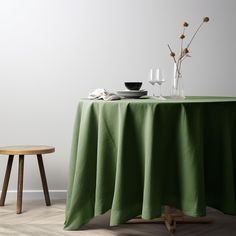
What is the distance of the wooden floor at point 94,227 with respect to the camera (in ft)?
8.46

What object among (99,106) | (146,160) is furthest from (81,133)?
(146,160)

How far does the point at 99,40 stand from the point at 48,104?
0.74m

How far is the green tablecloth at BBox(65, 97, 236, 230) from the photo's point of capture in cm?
202

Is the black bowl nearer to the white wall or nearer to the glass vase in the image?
the glass vase

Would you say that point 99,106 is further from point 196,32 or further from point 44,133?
point 196,32

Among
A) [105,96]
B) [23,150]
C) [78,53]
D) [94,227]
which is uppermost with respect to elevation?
[78,53]

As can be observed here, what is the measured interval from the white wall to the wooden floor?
67 cm

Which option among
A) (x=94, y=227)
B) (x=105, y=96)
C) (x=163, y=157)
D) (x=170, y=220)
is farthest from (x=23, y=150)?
(x=163, y=157)

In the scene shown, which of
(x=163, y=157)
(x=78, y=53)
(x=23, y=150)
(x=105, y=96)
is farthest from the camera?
(x=78, y=53)

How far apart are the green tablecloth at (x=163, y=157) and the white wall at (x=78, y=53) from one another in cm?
137

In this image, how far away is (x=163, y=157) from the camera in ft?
6.81

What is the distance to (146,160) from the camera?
6.68ft

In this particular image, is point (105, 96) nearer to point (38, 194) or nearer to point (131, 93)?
point (131, 93)

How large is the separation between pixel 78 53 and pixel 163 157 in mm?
1777
